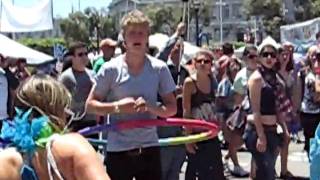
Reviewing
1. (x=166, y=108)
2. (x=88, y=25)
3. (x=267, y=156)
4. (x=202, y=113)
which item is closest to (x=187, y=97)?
(x=202, y=113)

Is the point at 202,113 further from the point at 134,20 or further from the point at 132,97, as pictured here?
the point at 134,20

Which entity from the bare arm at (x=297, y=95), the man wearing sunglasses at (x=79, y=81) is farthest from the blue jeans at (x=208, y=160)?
the bare arm at (x=297, y=95)

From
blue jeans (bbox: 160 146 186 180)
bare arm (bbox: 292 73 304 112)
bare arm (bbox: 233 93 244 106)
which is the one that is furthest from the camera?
bare arm (bbox: 233 93 244 106)

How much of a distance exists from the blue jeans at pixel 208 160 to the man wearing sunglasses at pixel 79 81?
1702mm

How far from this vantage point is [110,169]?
20.6 feet

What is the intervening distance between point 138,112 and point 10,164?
2686 mm

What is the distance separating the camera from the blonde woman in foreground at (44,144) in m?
3.48

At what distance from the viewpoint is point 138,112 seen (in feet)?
20.2

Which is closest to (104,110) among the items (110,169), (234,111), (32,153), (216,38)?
(110,169)

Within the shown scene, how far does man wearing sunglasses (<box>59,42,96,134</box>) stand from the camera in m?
9.55

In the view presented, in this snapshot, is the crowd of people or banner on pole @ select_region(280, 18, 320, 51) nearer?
the crowd of people

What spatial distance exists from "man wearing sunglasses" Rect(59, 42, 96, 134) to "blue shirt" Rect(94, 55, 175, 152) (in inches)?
124

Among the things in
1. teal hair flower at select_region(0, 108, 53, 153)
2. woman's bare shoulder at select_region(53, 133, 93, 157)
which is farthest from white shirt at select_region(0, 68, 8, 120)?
woman's bare shoulder at select_region(53, 133, 93, 157)

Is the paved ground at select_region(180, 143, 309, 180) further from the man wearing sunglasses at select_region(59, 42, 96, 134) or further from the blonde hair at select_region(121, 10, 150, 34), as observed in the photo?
the blonde hair at select_region(121, 10, 150, 34)
